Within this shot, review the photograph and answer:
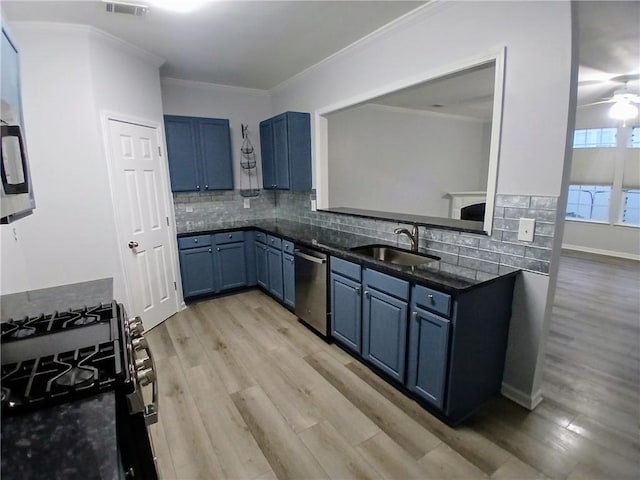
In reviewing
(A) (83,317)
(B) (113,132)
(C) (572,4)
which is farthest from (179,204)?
(C) (572,4)

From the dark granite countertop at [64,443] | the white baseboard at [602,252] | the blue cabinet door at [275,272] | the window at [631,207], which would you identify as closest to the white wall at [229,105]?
the blue cabinet door at [275,272]

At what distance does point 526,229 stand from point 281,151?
9.33ft

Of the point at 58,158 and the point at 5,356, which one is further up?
the point at 58,158

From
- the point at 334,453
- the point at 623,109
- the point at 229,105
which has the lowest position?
the point at 334,453

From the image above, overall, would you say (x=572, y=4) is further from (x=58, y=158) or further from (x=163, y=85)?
(x=163, y=85)

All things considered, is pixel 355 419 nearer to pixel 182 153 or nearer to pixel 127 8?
pixel 127 8

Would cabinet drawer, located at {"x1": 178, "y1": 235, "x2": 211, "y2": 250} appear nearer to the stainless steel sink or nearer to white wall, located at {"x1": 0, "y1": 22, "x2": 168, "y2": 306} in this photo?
white wall, located at {"x1": 0, "y1": 22, "x2": 168, "y2": 306}

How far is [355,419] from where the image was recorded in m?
2.03

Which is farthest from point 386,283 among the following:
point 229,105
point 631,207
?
point 631,207

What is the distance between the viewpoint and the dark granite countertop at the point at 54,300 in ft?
5.06

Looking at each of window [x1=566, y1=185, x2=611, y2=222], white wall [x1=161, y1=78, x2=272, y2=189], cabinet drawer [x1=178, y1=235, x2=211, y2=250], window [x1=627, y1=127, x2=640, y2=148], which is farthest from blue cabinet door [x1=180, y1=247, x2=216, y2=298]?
window [x1=627, y1=127, x2=640, y2=148]

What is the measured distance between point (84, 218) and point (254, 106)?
270 centimetres

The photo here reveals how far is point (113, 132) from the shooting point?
2.82 metres

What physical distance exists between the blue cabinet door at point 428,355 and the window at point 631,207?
6.13 m
